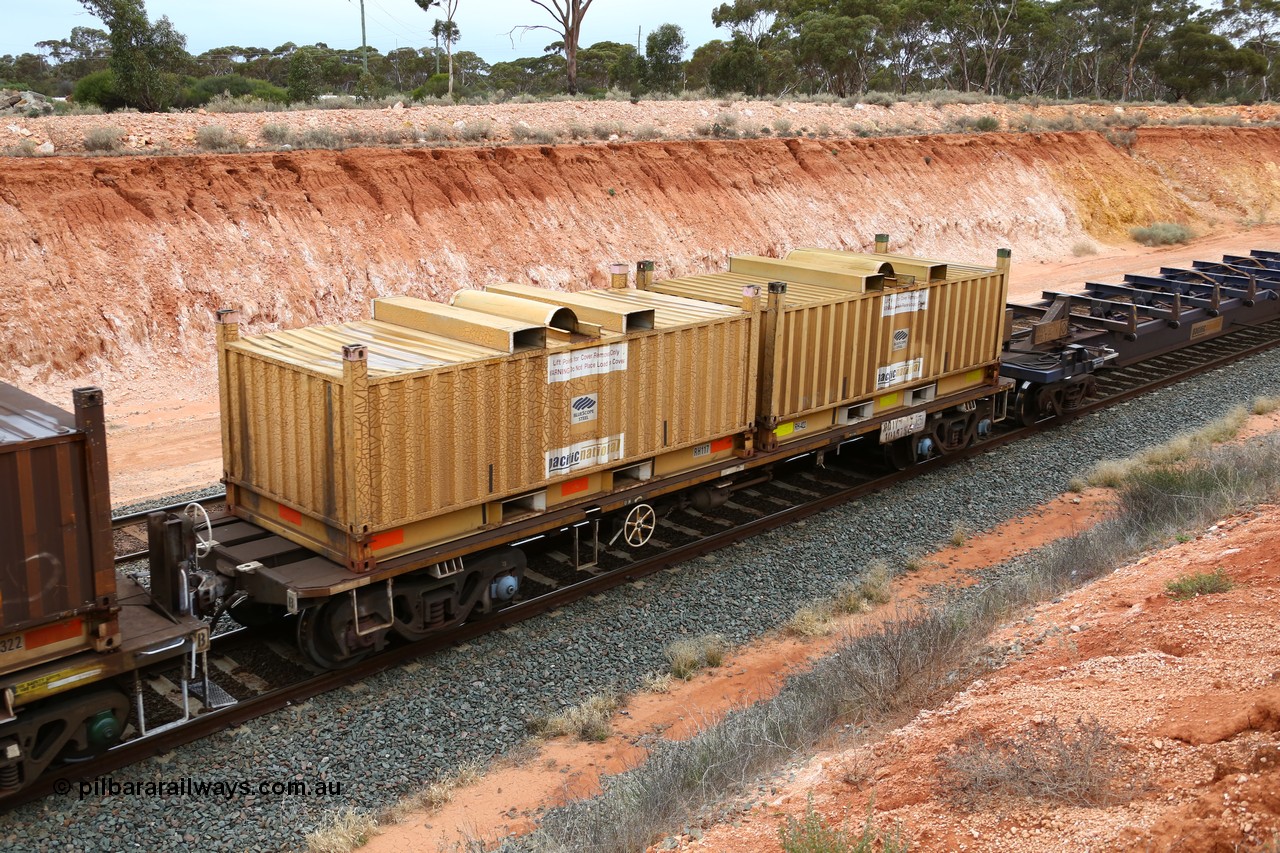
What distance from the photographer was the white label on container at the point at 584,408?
11.1 m

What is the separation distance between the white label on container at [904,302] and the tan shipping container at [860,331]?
0.02 m

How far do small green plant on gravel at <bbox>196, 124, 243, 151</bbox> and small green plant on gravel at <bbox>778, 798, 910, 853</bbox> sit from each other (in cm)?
2276

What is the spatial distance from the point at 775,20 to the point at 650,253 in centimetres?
4559

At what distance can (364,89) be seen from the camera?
151 feet

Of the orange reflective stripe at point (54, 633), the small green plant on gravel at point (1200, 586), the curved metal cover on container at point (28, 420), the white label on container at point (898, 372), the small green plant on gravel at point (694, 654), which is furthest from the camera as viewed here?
the white label on container at point (898, 372)

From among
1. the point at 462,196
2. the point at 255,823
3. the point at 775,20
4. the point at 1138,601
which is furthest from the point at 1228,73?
the point at 255,823

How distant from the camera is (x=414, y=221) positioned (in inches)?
1000

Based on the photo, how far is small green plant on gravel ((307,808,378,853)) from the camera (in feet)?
25.3

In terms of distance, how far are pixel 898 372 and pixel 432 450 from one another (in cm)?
768

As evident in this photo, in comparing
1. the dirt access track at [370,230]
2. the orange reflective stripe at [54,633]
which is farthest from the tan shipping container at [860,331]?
the dirt access track at [370,230]

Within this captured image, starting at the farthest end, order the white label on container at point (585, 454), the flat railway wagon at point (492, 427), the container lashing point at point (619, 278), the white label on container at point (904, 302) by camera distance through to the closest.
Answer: the white label on container at point (904, 302), the container lashing point at point (619, 278), the white label on container at point (585, 454), the flat railway wagon at point (492, 427)

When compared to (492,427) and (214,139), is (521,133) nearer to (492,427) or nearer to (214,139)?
(214,139)

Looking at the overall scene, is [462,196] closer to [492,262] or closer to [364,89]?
[492,262]

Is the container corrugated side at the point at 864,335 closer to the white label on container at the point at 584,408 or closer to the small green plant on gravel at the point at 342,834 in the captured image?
the white label on container at the point at 584,408
